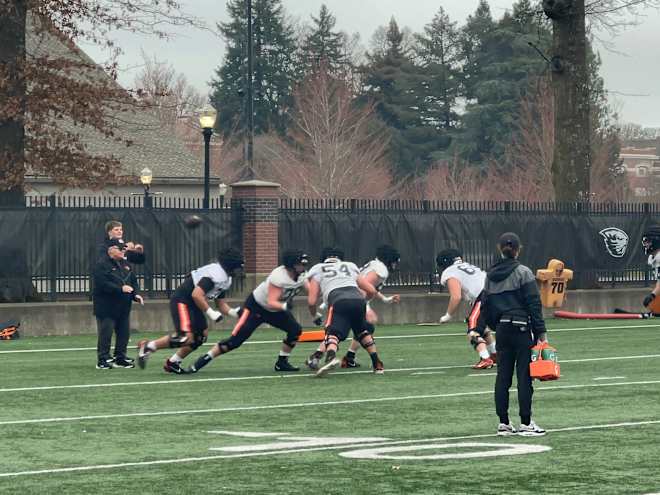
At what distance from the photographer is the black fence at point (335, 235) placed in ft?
94.1

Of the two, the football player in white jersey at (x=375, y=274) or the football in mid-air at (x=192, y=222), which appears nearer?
the football player in white jersey at (x=375, y=274)

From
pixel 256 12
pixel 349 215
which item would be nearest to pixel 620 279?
pixel 349 215

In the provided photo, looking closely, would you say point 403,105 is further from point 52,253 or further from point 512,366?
point 512,366

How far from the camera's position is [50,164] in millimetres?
32875

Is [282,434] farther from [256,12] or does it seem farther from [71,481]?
[256,12]

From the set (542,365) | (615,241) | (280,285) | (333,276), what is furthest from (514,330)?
(615,241)

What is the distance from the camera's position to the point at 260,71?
3994 inches

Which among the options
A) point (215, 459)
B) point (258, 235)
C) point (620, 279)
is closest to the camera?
point (215, 459)

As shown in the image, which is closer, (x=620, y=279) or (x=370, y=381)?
(x=370, y=381)

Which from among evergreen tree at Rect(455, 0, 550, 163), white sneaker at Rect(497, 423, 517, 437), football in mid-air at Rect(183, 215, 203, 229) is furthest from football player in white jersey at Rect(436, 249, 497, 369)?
evergreen tree at Rect(455, 0, 550, 163)

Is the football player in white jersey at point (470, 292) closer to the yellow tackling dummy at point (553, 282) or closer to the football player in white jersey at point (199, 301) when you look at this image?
the football player in white jersey at point (199, 301)

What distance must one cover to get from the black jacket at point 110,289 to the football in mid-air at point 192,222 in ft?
20.5

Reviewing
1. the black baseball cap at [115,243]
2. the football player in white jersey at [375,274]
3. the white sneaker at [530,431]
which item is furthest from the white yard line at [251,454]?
the black baseball cap at [115,243]

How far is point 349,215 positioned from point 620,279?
7421mm
